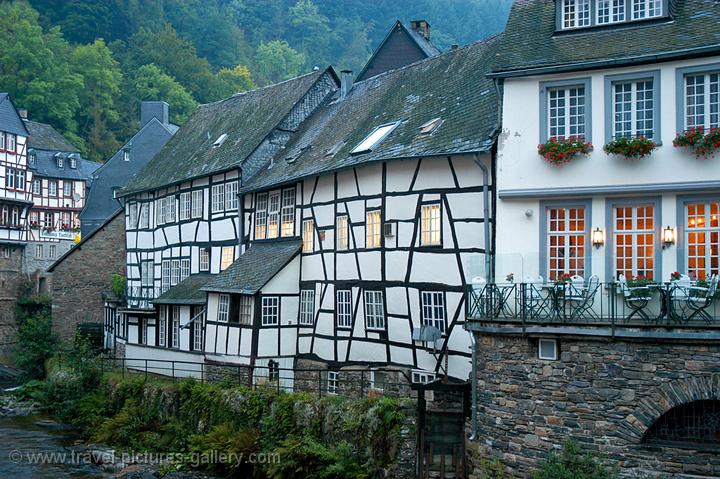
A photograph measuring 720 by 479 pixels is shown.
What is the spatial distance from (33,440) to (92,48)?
4994 cm

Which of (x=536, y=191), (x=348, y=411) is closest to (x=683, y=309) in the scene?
(x=536, y=191)

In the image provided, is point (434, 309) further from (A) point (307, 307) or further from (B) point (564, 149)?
(A) point (307, 307)

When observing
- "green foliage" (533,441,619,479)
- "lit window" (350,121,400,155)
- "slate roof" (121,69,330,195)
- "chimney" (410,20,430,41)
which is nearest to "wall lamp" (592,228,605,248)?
"green foliage" (533,441,619,479)

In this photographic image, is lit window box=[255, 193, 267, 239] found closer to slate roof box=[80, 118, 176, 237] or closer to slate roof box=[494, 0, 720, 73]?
slate roof box=[494, 0, 720, 73]

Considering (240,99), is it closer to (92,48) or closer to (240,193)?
(240,193)

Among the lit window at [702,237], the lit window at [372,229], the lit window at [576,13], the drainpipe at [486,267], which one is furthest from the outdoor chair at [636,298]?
the lit window at [372,229]

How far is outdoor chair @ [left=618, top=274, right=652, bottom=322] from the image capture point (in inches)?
584

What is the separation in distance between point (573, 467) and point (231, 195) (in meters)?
17.8

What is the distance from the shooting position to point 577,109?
1730cm

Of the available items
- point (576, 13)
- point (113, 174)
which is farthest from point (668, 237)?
point (113, 174)

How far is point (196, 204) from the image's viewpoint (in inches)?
1278

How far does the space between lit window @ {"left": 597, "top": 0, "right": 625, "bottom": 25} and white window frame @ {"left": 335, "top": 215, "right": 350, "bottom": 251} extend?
859 cm

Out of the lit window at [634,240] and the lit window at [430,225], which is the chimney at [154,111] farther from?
the lit window at [634,240]

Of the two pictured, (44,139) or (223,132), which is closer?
(223,132)
